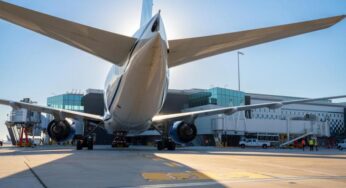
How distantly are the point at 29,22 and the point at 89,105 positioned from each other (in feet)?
186

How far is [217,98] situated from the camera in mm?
66062

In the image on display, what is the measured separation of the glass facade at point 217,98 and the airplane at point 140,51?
134 feet

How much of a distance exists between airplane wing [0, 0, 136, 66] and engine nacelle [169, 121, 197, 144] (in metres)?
9.50

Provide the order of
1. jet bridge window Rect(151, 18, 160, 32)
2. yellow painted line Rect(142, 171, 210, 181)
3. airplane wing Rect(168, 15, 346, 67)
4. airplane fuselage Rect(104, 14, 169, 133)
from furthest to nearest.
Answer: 1. airplane fuselage Rect(104, 14, 169, 133)
2. jet bridge window Rect(151, 18, 160, 32)
3. airplane wing Rect(168, 15, 346, 67)
4. yellow painted line Rect(142, 171, 210, 181)

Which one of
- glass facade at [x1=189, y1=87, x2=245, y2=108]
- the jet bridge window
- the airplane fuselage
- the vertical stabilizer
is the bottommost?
the airplane fuselage

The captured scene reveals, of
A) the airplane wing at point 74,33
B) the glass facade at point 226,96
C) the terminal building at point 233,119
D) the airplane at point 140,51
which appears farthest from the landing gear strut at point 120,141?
the glass facade at point 226,96

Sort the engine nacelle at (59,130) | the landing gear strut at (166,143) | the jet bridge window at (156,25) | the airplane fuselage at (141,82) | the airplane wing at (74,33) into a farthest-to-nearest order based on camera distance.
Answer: the landing gear strut at (166,143)
the engine nacelle at (59,130)
the airplane fuselage at (141,82)
the jet bridge window at (156,25)
the airplane wing at (74,33)

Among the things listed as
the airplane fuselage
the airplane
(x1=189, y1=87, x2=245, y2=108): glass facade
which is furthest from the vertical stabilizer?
(x1=189, y1=87, x2=245, y2=108): glass facade

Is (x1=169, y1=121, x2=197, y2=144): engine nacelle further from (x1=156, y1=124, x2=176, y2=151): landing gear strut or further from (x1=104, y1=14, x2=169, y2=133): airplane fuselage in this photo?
(x1=104, y1=14, x2=169, y2=133): airplane fuselage

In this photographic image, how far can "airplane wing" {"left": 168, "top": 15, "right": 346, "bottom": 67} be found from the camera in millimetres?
9492

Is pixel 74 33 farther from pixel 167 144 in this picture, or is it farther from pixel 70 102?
pixel 70 102

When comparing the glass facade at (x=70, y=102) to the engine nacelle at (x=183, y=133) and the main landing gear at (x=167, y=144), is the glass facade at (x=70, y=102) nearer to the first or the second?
the main landing gear at (x=167, y=144)

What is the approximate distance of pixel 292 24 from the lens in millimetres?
9680

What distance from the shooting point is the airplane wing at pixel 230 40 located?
9492mm
